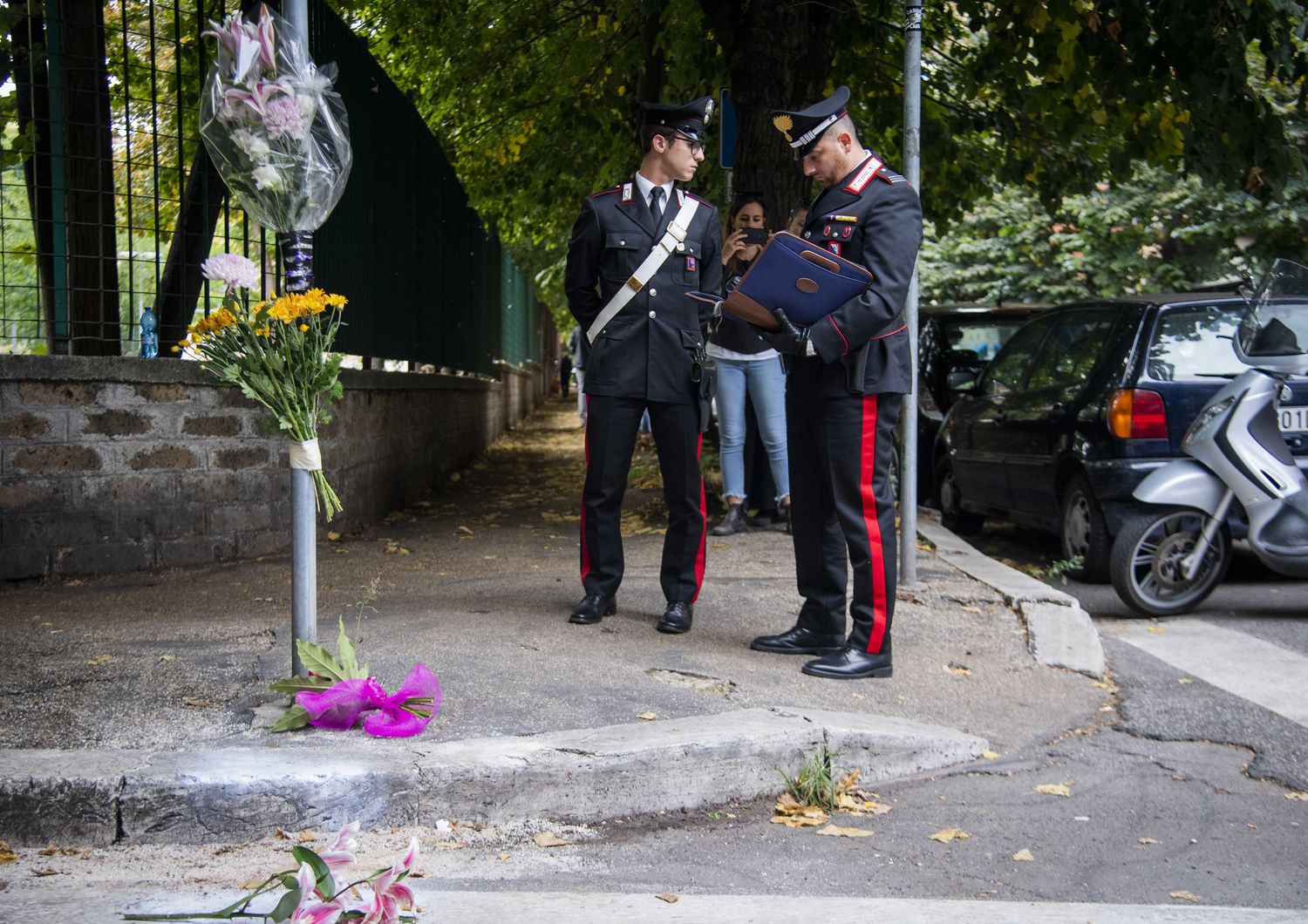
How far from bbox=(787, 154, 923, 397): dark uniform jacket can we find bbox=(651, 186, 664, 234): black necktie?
2.63 feet

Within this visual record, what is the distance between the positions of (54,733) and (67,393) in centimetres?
338

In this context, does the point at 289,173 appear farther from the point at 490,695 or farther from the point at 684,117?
the point at 684,117

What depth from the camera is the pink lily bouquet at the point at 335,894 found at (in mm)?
2646

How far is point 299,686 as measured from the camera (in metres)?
4.26

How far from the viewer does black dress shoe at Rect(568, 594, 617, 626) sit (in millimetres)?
5875

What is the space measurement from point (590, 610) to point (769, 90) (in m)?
4.38

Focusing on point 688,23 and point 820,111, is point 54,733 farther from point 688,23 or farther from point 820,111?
point 688,23

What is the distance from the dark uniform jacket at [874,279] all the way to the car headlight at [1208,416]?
2608 millimetres

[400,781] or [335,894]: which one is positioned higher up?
[335,894]

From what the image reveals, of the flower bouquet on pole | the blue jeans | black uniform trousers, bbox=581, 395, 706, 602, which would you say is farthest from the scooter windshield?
the flower bouquet on pole

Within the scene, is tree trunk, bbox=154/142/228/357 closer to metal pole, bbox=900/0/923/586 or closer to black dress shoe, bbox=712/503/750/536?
black dress shoe, bbox=712/503/750/536

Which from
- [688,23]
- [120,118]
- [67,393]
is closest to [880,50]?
[688,23]

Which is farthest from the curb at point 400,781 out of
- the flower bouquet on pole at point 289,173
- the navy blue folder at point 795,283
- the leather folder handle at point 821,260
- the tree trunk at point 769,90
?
the tree trunk at point 769,90

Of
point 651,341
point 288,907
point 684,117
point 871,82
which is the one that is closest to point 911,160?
point 684,117
